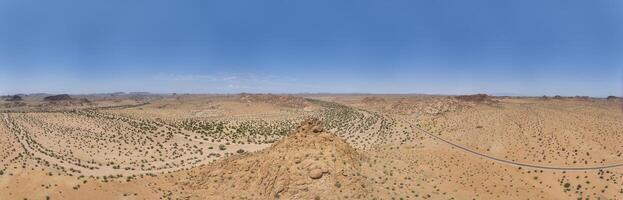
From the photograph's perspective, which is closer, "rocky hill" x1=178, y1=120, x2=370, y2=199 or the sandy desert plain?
"rocky hill" x1=178, y1=120, x2=370, y2=199

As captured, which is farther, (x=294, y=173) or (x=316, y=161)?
(x=316, y=161)

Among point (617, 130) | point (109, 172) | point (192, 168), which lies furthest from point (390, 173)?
point (617, 130)

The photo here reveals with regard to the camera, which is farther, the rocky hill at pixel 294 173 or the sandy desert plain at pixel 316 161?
the sandy desert plain at pixel 316 161

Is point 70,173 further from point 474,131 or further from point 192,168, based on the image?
point 474,131

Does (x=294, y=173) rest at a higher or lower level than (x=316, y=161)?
lower
